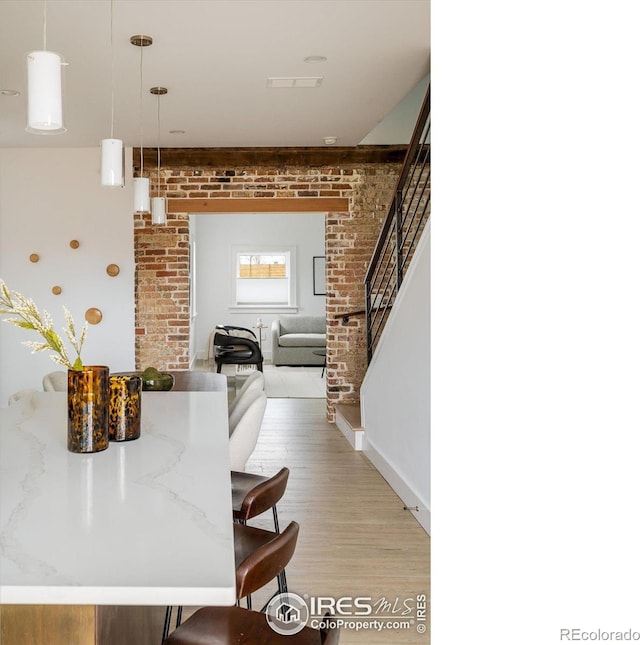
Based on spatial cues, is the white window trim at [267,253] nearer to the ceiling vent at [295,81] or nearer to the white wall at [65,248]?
the white wall at [65,248]

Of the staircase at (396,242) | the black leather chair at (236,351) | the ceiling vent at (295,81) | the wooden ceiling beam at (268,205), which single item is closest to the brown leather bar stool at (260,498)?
the staircase at (396,242)

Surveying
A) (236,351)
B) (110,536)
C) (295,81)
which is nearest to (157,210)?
(295,81)

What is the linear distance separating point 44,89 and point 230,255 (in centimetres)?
966

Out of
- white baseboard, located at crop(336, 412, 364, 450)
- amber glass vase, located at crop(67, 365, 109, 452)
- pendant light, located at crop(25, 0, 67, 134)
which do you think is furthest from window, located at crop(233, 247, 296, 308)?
amber glass vase, located at crop(67, 365, 109, 452)

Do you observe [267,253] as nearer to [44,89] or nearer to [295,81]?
[295,81]

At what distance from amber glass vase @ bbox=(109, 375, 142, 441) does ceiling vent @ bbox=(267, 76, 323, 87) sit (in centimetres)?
306

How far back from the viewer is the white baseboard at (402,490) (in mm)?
3643

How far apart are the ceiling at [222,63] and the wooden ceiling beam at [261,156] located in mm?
304

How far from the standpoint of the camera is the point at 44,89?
205cm
